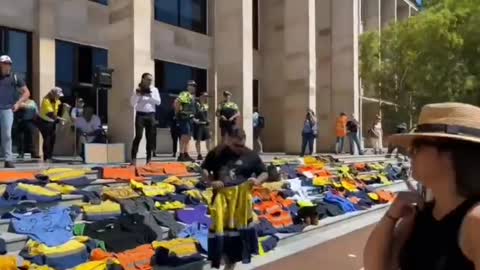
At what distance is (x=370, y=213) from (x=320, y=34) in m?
19.2

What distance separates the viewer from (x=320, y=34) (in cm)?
2952

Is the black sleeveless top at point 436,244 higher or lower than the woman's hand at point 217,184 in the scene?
higher

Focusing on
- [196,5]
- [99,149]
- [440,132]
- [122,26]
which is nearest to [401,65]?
[196,5]

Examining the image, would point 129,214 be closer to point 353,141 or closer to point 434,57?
point 353,141

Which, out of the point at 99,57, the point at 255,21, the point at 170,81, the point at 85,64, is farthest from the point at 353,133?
the point at 85,64

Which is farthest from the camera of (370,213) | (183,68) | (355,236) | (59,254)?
(183,68)

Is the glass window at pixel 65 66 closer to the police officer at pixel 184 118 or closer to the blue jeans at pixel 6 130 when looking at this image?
the police officer at pixel 184 118

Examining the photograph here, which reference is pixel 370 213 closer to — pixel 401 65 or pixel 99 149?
pixel 99 149

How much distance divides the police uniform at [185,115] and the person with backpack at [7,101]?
410 centimetres

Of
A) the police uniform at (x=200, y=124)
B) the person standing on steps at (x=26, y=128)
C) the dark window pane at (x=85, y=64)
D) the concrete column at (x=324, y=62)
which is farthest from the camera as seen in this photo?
the concrete column at (x=324, y=62)

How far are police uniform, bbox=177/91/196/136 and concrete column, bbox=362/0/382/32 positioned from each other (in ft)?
88.2

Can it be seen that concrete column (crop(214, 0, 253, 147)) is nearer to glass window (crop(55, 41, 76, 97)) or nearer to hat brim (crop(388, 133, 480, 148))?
glass window (crop(55, 41, 76, 97))

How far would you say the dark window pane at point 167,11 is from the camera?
20.6 metres

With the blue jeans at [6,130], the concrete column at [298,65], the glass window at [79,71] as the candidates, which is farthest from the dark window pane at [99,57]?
the blue jeans at [6,130]
